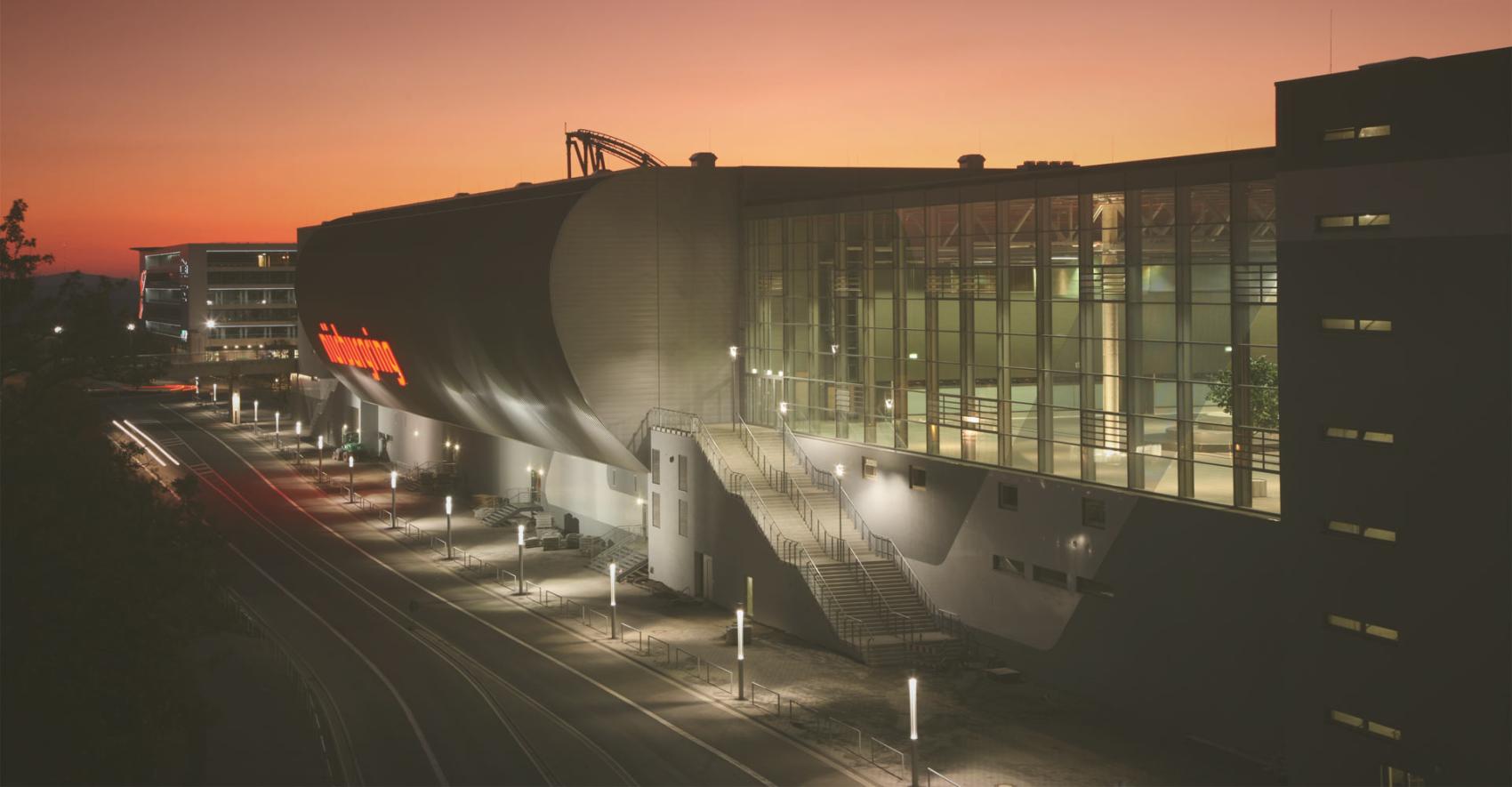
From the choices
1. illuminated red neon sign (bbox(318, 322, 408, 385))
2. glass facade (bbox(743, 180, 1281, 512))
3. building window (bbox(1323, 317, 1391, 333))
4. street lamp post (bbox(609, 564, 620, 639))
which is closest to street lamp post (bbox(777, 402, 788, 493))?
glass facade (bbox(743, 180, 1281, 512))

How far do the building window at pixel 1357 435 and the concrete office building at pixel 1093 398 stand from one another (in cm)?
8

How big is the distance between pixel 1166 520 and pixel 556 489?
148ft

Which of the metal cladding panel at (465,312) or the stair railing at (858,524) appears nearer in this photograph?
the stair railing at (858,524)

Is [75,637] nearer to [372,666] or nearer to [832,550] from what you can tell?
[372,666]

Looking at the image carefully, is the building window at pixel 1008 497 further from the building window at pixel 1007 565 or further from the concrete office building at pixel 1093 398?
the building window at pixel 1007 565

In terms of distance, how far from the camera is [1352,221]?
3594 cm

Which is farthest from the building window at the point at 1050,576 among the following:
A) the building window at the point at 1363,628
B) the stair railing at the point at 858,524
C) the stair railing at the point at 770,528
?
the building window at the point at 1363,628

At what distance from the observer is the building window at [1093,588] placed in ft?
147

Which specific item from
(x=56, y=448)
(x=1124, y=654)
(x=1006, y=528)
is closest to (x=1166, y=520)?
(x=1124, y=654)

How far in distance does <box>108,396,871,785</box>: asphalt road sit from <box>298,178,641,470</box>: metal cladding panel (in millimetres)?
9021

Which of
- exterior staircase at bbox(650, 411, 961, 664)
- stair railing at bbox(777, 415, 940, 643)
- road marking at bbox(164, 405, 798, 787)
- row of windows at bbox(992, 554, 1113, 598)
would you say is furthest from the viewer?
stair railing at bbox(777, 415, 940, 643)

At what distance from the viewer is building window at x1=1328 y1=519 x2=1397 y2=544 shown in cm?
3512

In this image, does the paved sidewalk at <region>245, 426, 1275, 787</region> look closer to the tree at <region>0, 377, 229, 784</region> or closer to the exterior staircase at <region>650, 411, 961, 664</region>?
the exterior staircase at <region>650, 411, 961, 664</region>

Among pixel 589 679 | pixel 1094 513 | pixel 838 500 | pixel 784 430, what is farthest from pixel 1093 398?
pixel 784 430
